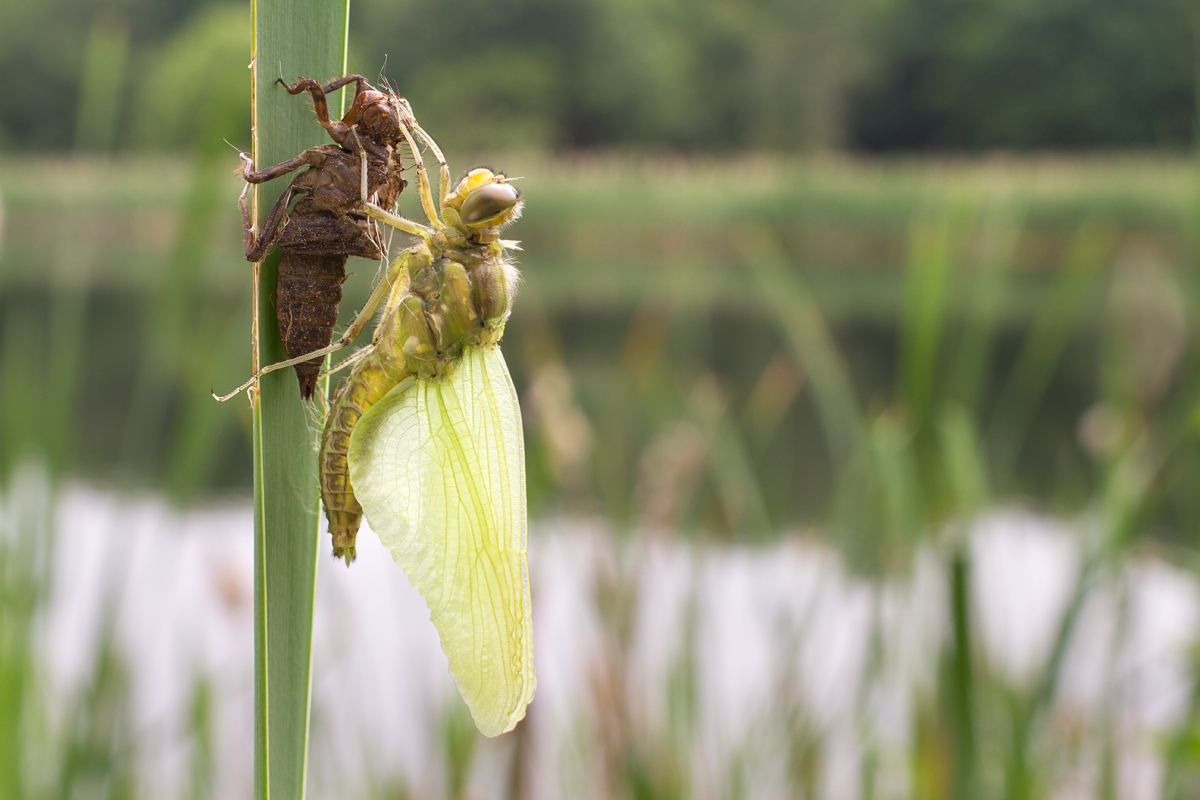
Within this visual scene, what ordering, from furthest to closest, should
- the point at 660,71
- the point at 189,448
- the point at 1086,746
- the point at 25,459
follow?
1. the point at 660,71
2. the point at 1086,746
3. the point at 25,459
4. the point at 189,448

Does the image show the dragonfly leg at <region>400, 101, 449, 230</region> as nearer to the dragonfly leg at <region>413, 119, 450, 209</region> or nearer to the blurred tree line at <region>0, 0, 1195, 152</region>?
the dragonfly leg at <region>413, 119, 450, 209</region>

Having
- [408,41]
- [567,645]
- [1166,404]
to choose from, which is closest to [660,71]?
[408,41]

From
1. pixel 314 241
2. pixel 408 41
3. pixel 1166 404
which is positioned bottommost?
pixel 314 241

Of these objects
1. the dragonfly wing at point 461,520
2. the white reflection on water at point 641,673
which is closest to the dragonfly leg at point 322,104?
the dragonfly wing at point 461,520

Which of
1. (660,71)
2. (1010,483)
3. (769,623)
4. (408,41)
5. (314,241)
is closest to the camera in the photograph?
(314,241)

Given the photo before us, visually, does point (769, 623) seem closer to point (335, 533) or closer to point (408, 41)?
point (335, 533)
